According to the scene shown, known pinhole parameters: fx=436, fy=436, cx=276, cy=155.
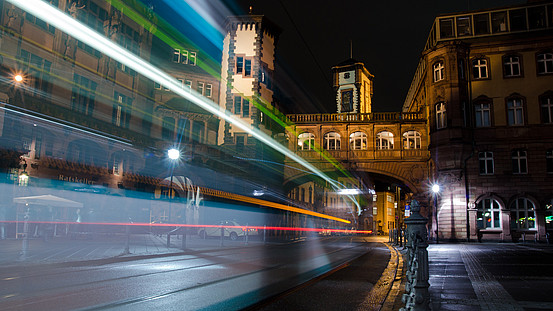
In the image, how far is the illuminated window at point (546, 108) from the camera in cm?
3572

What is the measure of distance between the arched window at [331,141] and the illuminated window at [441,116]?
30.4ft

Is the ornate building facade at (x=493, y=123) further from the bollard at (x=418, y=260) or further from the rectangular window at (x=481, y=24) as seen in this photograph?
the bollard at (x=418, y=260)

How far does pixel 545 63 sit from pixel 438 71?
8351 mm

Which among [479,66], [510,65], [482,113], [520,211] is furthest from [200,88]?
[520,211]

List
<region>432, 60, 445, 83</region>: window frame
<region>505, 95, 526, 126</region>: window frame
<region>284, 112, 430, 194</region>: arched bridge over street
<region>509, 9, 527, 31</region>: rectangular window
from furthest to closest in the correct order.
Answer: <region>284, 112, 430, 194</region>: arched bridge over street, <region>432, 60, 445, 83</region>: window frame, <region>509, 9, 527, 31</region>: rectangular window, <region>505, 95, 526, 126</region>: window frame

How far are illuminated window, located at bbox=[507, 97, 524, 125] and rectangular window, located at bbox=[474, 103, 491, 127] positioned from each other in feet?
4.98

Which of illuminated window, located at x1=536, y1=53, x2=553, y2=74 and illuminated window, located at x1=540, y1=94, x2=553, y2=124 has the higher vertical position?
illuminated window, located at x1=536, y1=53, x2=553, y2=74

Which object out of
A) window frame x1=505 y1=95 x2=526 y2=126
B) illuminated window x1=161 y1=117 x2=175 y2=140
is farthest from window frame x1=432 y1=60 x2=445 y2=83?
illuminated window x1=161 y1=117 x2=175 y2=140

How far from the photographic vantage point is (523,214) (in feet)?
114

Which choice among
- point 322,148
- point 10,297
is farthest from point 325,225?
point 10,297

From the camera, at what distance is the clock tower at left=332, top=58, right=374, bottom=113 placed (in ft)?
229

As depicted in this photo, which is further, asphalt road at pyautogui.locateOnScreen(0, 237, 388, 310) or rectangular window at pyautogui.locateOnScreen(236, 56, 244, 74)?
rectangular window at pyautogui.locateOnScreen(236, 56, 244, 74)

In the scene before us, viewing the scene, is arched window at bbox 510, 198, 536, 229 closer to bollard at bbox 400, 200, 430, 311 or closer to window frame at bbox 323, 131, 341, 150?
window frame at bbox 323, 131, 341, 150

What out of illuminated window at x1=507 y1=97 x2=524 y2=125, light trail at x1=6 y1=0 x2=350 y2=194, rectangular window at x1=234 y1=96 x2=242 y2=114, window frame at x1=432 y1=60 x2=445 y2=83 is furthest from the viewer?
rectangular window at x1=234 y1=96 x2=242 y2=114
